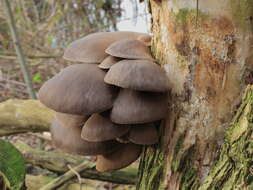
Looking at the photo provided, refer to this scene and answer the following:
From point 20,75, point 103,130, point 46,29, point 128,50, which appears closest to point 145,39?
point 128,50

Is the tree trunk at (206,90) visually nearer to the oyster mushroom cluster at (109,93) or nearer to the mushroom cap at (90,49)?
the oyster mushroom cluster at (109,93)

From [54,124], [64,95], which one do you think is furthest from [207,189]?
[54,124]

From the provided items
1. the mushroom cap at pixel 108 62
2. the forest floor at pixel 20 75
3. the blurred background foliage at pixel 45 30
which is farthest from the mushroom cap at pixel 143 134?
the forest floor at pixel 20 75

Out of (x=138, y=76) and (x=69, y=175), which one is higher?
(x=138, y=76)

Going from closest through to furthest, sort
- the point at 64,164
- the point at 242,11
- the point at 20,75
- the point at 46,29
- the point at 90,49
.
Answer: the point at 242,11 < the point at 90,49 < the point at 64,164 < the point at 46,29 < the point at 20,75

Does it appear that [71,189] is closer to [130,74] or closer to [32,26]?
[130,74]

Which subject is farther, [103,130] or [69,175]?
[69,175]

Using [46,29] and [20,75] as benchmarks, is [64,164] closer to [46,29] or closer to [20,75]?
[46,29]

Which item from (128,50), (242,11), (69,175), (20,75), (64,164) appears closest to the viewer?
(242,11)

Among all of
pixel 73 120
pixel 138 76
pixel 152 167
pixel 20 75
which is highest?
pixel 138 76
